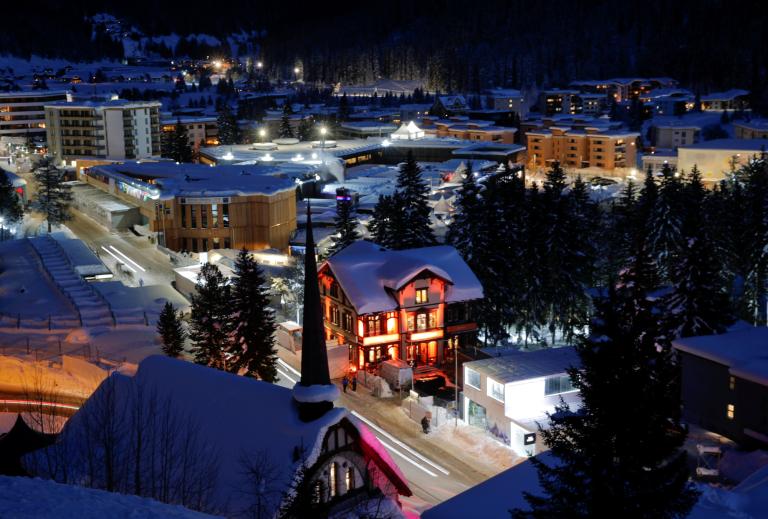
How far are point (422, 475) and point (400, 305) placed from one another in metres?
8.00

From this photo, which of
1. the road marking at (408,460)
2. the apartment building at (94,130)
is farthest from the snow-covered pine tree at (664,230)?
the apartment building at (94,130)

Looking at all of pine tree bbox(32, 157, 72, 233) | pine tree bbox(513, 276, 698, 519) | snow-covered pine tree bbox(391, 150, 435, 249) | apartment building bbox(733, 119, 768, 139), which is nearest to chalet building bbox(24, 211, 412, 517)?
pine tree bbox(513, 276, 698, 519)

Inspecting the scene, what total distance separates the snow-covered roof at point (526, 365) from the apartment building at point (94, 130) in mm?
52459

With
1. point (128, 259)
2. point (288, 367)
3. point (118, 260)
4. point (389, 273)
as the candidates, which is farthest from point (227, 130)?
point (288, 367)

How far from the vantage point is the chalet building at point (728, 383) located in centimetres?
2042

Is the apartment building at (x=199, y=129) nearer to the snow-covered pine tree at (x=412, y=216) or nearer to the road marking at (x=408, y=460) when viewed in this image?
the snow-covered pine tree at (x=412, y=216)

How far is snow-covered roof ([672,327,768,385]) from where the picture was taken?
67.3 feet

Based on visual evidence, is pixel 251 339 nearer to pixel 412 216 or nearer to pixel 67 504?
pixel 412 216

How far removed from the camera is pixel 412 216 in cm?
3684

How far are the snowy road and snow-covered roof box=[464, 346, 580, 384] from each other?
2.88 metres

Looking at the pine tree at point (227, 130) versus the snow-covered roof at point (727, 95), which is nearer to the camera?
the pine tree at point (227, 130)

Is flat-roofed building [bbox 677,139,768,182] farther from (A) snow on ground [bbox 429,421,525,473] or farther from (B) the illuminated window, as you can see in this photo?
(A) snow on ground [bbox 429,421,525,473]

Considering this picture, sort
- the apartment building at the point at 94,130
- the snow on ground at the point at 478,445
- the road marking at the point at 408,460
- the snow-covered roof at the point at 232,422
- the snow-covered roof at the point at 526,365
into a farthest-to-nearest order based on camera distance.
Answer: the apartment building at the point at 94,130
the snow-covered roof at the point at 526,365
the snow on ground at the point at 478,445
the road marking at the point at 408,460
the snow-covered roof at the point at 232,422

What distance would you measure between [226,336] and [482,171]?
4735cm
